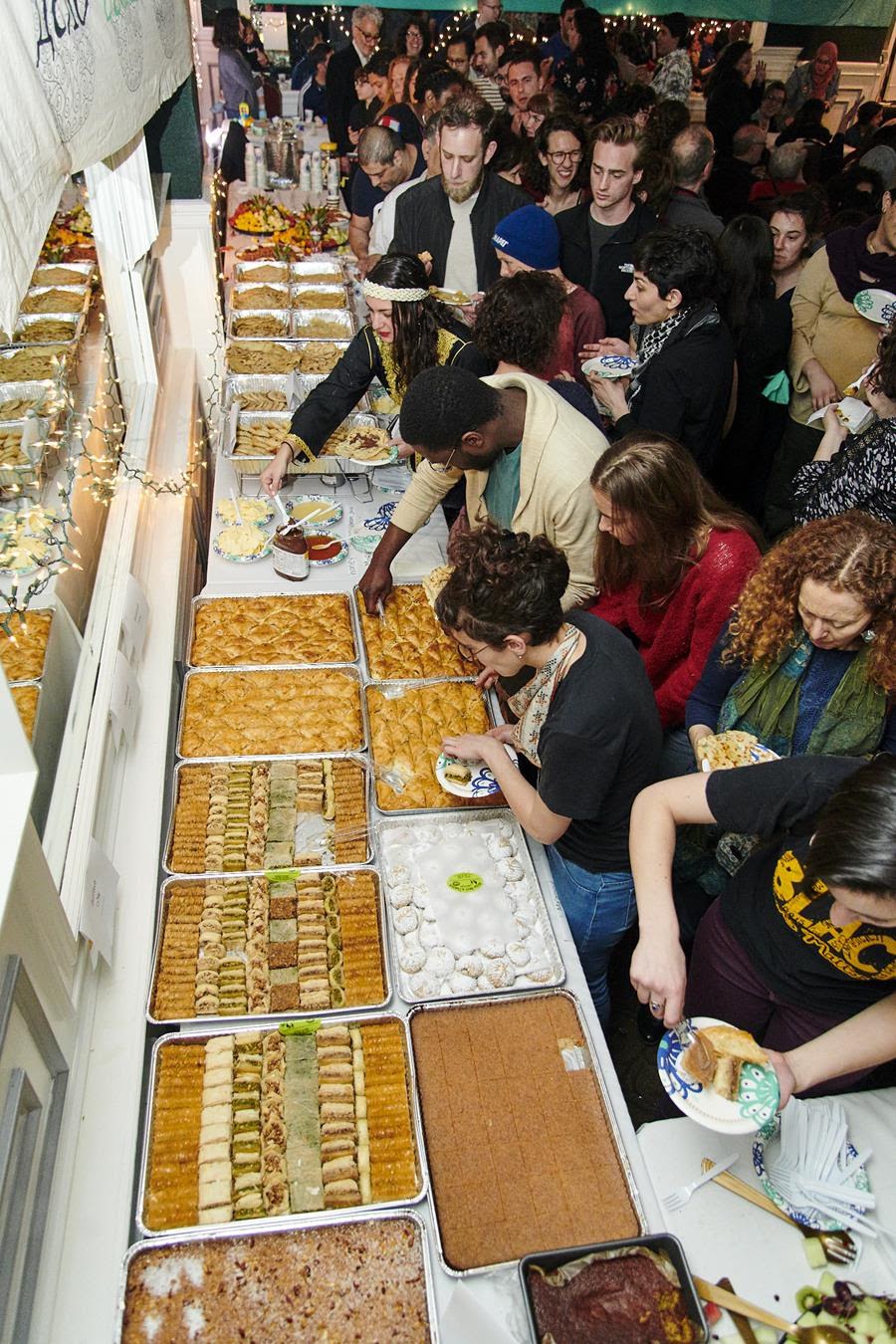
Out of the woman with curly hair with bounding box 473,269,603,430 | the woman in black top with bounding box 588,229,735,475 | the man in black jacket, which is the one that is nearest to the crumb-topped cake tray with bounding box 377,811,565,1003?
the woman with curly hair with bounding box 473,269,603,430

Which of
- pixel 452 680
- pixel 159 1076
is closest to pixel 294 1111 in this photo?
pixel 159 1076

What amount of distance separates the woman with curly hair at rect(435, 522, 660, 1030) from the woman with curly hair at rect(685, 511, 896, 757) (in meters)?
0.39

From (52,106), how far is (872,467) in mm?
2297

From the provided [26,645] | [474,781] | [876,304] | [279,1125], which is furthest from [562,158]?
[279,1125]

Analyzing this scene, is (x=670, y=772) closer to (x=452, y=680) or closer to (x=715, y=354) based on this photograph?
(x=452, y=680)

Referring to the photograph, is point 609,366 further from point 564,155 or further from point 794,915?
point 794,915

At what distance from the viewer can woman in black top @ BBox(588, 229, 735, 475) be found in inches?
125

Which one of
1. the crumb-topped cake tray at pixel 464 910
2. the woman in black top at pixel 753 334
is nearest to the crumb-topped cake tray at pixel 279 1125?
the crumb-topped cake tray at pixel 464 910

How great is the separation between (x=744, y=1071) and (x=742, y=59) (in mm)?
8768

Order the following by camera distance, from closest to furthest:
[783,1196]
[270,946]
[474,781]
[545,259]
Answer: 1. [783,1196]
2. [270,946]
3. [474,781]
4. [545,259]

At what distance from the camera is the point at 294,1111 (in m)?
1.83

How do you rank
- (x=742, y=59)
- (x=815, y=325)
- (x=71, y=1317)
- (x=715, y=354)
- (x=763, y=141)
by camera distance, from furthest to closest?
(x=742, y=59)
(x=763, y=141)
(x=815, y=325)
(x=715, y=354)
(x=71, y=1317)

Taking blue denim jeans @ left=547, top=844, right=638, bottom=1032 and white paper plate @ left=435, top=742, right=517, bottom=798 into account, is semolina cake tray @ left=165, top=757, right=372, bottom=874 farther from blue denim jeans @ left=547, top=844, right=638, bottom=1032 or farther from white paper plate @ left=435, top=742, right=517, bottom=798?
blue denim jeans @ left=547, top=844, right=638, bottom=1032

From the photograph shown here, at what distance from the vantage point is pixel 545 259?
3.60 meters
